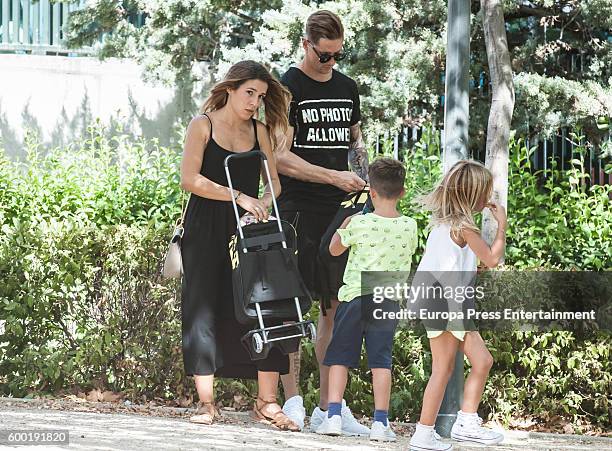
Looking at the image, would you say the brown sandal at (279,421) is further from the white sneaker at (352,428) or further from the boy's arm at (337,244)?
the boy's arm at (337,244)

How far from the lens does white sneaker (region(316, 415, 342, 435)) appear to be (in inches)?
220

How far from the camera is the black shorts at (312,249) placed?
593 cm

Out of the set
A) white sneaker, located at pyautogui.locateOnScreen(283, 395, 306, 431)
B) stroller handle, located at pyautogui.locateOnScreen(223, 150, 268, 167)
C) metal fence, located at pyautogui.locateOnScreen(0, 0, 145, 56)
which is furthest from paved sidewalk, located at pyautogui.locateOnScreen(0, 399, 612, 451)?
metal fence, located at pyautogui.locateOnScreen(0, 0, 145, 56)

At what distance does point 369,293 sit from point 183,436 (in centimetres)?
113

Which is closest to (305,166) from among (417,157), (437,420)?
(437,420)

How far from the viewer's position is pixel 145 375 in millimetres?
6824

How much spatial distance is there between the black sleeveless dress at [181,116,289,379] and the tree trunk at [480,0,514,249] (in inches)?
112

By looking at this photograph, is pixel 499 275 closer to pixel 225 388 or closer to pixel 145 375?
pixel 225 388

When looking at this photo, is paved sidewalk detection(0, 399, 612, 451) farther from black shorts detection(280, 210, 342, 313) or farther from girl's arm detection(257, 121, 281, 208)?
girl's arm detection(257, 121, 281, 208)

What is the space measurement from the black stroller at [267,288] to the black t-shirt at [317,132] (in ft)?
1.06

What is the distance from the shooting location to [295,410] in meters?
5.88

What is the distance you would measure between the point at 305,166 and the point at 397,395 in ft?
4.91

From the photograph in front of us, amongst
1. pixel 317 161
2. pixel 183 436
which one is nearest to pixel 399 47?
pixel 317 161

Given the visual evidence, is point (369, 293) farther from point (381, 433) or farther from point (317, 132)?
point (317, 132)
